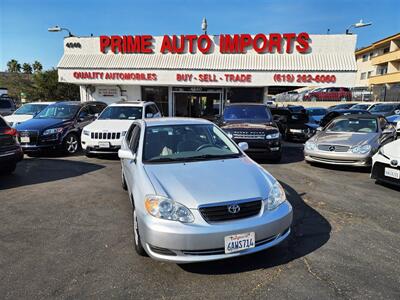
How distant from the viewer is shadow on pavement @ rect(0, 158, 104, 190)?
6440 mm

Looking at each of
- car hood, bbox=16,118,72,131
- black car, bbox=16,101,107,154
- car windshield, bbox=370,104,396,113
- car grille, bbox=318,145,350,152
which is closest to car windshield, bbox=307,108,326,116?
car windshield, bbox=370,104,396,113

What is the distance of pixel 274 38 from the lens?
15469 mm

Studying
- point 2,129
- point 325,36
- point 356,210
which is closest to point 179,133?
point 356,210

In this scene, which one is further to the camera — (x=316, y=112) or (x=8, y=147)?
(x=316, y=112)

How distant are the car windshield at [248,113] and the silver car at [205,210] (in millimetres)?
5653

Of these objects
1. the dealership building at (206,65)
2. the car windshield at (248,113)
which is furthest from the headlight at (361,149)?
the dealership building at (206,65)

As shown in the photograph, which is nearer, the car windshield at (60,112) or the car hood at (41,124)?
the car hood at (41,124)

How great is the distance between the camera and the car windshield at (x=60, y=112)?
994 centimetres

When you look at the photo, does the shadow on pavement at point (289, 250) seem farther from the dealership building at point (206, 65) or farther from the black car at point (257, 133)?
the dealership building at point (206, 65)

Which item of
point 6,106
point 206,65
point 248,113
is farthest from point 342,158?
point 6,106

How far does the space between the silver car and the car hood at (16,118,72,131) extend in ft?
21.6

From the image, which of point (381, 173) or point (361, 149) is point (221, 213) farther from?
point (361, 149)

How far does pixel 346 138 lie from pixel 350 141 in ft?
0.85

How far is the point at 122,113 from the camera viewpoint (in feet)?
32.1
